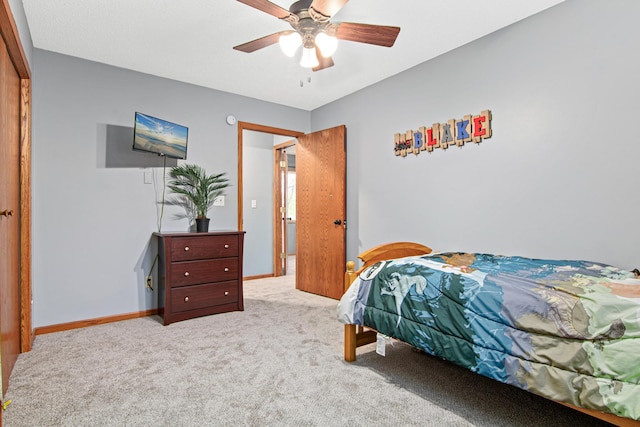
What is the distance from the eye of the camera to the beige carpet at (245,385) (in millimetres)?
1683

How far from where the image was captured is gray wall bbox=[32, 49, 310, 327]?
2961mm

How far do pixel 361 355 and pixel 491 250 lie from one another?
130cm

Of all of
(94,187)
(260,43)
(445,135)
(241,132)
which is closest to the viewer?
(260,43)

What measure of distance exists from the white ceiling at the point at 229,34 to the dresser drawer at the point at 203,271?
6.17 ft

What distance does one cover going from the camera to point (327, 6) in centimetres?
193

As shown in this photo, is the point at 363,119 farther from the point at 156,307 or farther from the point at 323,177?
the point at 156,307

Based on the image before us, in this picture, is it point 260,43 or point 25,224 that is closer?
point 260,43

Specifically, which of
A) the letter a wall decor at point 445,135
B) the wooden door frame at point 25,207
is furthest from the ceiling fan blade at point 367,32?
the wooden door frame at point 25,207

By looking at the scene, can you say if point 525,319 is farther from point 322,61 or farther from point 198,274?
point 198,274

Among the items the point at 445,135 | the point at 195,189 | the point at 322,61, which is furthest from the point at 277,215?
the point at 322,61

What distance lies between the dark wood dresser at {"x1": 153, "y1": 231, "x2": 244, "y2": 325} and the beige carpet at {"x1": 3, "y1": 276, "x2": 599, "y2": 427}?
33cm

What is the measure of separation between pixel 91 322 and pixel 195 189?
61.2 inches

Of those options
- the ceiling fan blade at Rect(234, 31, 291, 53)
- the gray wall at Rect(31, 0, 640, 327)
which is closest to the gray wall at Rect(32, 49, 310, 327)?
the gray wall at Rect(31, 0, 640, 327)

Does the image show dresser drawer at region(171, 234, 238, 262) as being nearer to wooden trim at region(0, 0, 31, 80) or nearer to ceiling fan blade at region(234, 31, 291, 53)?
wooden trim at region(0, 0, 31, 80)
